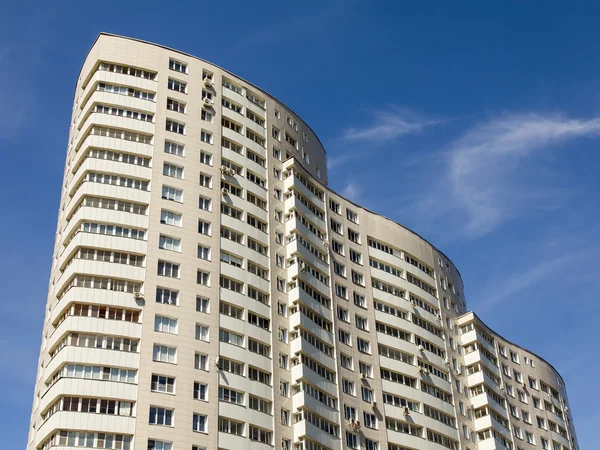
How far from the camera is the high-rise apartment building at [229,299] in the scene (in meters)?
68.6

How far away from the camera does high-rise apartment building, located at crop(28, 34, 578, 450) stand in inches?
2702

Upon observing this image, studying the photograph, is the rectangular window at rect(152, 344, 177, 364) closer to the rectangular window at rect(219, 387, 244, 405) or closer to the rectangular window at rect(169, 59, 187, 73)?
the rectangular window at rect(219, 387, 244, 405)

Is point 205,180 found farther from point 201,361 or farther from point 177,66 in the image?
point 201,361

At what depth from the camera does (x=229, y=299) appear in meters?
76.1

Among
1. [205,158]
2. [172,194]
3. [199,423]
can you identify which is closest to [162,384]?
[199,423]

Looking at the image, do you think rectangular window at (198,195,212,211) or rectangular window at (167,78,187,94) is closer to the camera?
rectangular window at (198,195,212,211)

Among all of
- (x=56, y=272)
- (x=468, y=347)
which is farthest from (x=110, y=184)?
(x=468, y=347)

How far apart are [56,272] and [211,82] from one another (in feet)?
82.8

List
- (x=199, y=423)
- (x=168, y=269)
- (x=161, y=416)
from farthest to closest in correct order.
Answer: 1. (x=168, y=269)
2. (x=199, y=423)
3. (x=161, y=416)

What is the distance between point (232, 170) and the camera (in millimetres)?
84000

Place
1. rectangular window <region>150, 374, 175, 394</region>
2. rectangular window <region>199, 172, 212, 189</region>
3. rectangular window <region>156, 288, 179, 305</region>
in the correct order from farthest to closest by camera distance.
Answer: rectangular window <region>199, 172, 212, 189</region> < rectangular window <region>156, 288, 179, 305</region> < rectangular window <region>150, 374, 175, 394</region>

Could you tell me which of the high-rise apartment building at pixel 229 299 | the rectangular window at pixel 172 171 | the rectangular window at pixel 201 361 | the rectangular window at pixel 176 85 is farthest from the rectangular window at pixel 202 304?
the rectangular window at pixel 176 85

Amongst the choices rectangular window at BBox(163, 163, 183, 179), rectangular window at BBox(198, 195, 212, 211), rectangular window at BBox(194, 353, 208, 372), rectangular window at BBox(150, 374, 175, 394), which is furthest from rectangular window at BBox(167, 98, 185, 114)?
rectangular window at BBox(150, 374, 175, 394)

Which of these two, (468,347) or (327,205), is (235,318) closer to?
(327,205)
